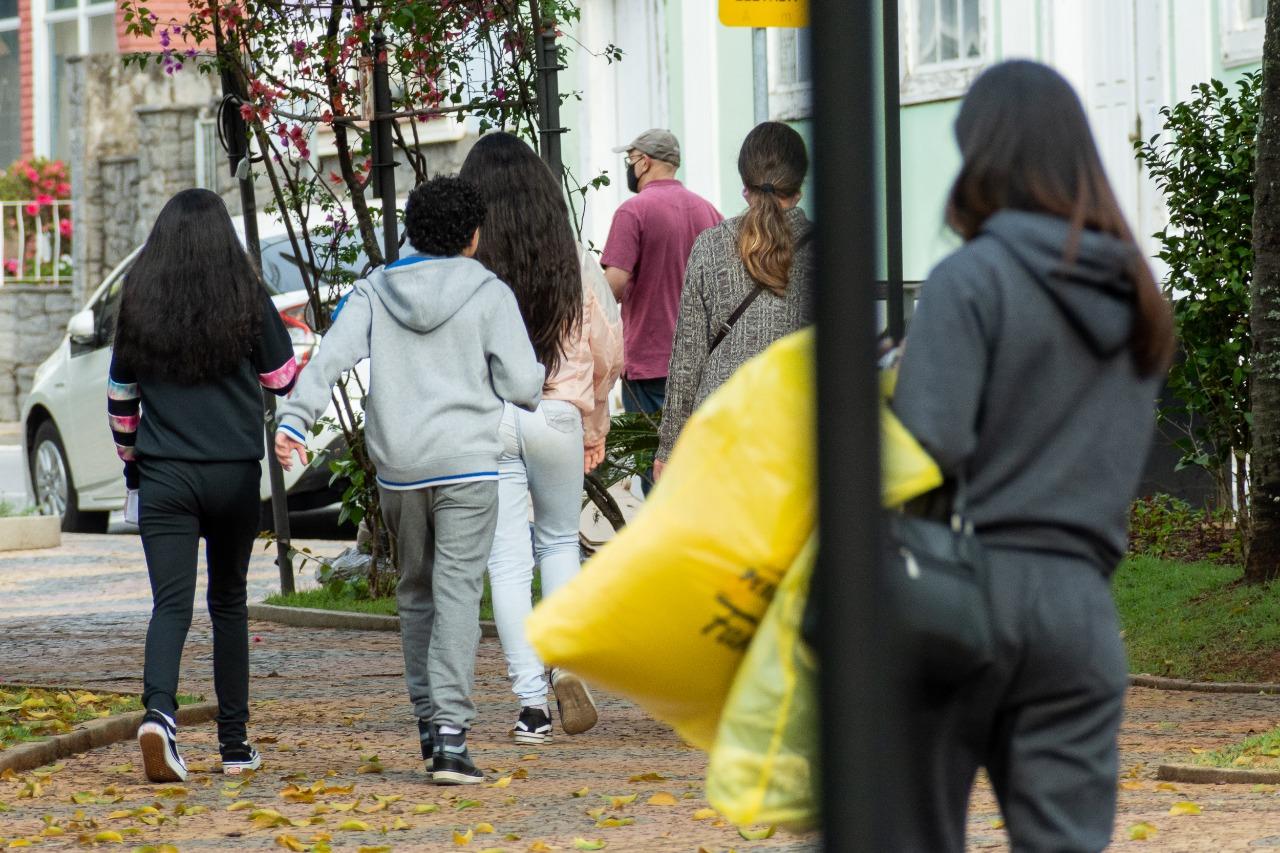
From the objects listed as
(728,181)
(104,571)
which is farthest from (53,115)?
(104,571)

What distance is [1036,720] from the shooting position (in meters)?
2.94

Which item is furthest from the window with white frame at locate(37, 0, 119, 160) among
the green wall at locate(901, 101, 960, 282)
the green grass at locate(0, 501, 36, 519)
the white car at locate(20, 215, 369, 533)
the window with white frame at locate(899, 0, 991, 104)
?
the green wall at locate(901, 101, 960, 282)

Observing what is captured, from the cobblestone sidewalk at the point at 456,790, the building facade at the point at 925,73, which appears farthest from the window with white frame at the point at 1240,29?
the cobblestone sidewalk at the point at 456,790

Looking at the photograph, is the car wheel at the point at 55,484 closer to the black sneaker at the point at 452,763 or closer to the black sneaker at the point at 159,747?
the black sneaker at the point at 159,747

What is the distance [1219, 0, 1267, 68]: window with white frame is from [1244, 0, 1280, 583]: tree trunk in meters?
4.23

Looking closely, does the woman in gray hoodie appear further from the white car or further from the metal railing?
the metal railing

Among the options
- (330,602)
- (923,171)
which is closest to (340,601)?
(330,602)

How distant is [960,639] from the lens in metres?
2.81

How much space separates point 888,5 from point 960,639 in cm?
302

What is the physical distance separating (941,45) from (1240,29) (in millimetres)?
3150

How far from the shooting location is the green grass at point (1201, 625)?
780 centimetres

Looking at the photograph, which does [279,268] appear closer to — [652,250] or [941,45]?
[652,250]

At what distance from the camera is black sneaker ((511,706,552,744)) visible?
664cm

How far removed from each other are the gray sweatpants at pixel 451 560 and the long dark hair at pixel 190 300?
0.69 meters
